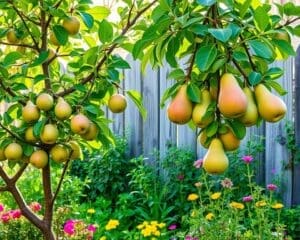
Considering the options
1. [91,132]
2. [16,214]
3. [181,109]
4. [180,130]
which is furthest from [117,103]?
[180,130]

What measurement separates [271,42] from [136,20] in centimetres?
56

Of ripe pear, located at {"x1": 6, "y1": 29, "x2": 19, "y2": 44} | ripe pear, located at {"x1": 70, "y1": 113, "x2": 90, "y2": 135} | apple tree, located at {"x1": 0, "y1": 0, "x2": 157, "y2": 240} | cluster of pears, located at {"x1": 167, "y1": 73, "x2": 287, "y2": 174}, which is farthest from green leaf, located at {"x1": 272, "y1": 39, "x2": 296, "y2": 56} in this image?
ripe pear, located at {"x1": 6, "y1": 29, "x2": 19, "y2": 44}

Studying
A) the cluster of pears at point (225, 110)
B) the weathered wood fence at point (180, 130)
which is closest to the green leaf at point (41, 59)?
the cluster of pears at point (225, 110)

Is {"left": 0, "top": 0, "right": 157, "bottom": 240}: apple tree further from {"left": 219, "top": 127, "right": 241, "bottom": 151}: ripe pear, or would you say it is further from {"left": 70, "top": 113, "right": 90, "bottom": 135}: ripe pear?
{"left": 219, "top": 127, "right": 241, "bottom": 151}: ripe pear

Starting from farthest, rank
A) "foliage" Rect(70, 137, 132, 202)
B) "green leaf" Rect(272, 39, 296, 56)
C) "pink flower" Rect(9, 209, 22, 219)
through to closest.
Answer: "foliage" Rect(70, 137, 132, 202) → "pink flower" Rect(9, 209, 22, 219) → "green leaf" Rect(272, 39, 296, 56)

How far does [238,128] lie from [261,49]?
13 cm

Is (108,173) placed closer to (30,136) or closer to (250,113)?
(30,136)

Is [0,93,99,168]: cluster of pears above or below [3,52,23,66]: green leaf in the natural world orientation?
below

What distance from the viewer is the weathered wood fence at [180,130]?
12.5ft

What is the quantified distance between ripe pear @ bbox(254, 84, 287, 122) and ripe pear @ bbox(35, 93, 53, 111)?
579 mm

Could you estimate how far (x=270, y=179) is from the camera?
3898mm

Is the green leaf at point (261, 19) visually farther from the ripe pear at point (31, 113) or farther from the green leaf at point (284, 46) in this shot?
the ripe pear at point (31, 113)

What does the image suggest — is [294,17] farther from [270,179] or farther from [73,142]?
[270,179]

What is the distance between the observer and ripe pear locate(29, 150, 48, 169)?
4.52 ft
